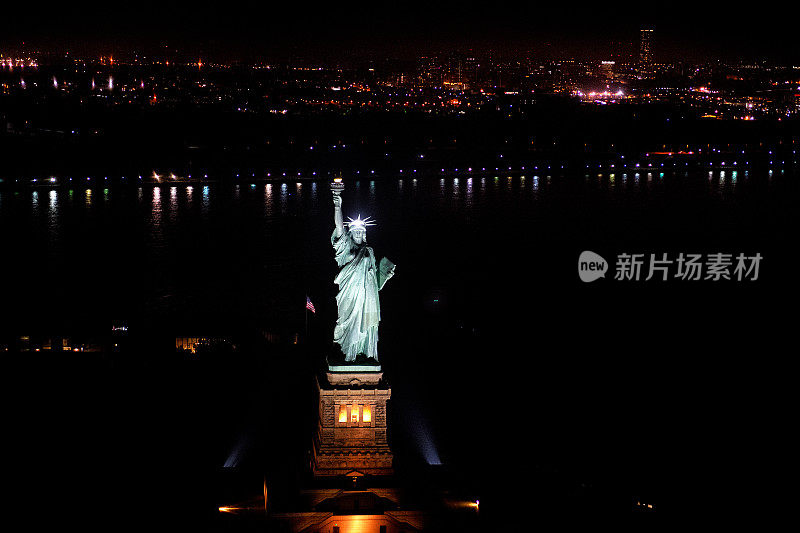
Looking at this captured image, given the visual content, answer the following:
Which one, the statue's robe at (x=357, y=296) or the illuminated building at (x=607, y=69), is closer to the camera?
the statue's robe at (x=357, y=296)

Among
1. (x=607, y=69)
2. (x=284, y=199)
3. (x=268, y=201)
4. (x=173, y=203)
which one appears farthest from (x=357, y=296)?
(x=607, y=69)

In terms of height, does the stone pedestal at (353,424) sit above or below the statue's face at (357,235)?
below

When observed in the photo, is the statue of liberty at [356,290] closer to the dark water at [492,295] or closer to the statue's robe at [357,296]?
the statue's robe at [357,296]

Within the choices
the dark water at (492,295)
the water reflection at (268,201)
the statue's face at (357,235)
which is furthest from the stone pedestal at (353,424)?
the water reflection at (268,201)

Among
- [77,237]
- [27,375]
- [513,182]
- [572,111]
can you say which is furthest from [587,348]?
[572,111]

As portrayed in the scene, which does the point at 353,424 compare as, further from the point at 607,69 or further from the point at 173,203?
the point at 607,69

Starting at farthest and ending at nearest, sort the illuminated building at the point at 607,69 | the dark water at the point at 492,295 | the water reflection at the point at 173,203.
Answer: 1. the illuminated building at the point at 607,69
2. the water reflection at the point at 173,203
3. the dark water at the point at 492,295

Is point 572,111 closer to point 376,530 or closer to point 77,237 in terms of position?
point 77,237
